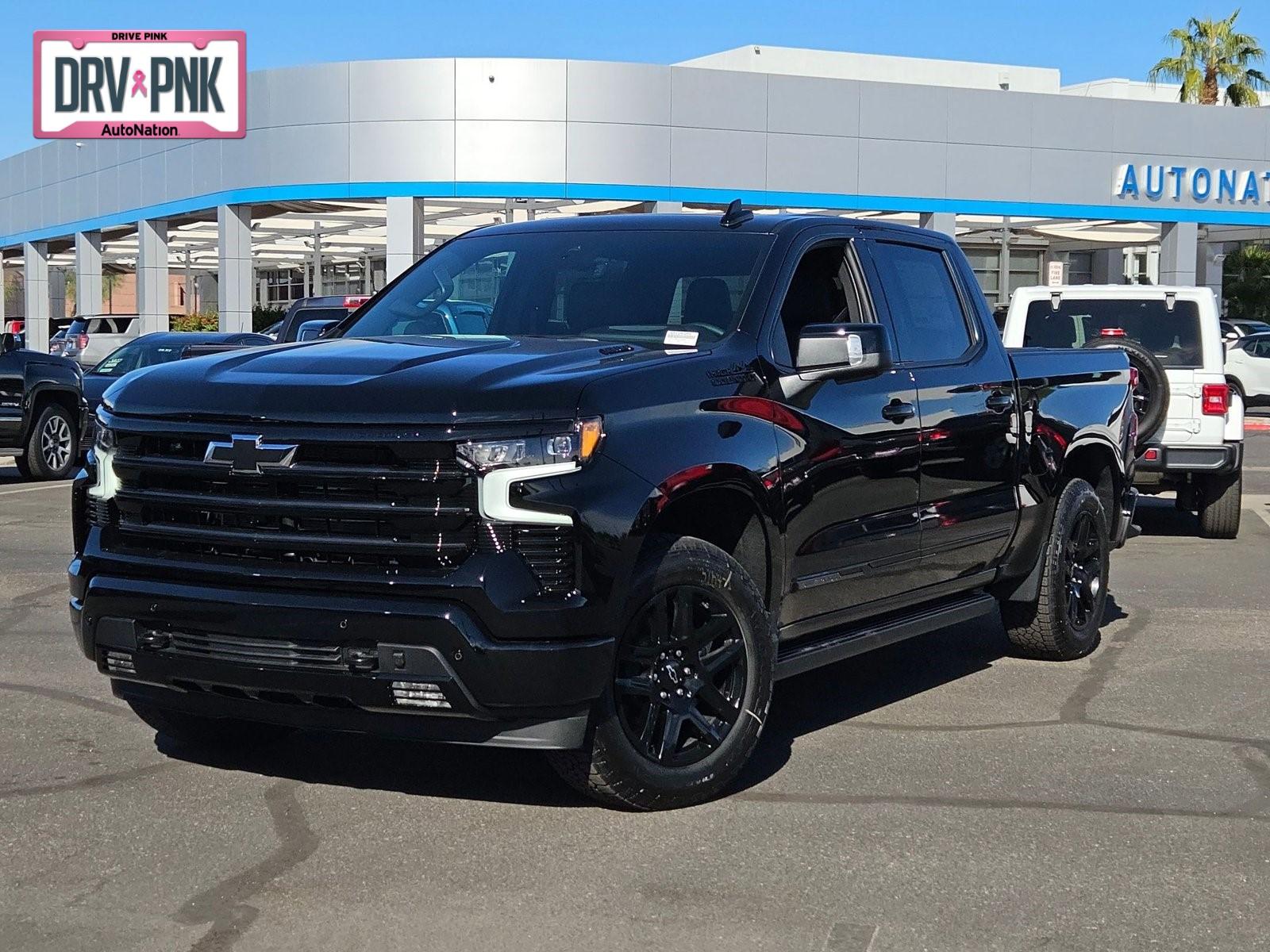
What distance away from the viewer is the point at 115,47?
1515 inches

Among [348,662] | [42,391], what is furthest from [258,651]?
[42,391]

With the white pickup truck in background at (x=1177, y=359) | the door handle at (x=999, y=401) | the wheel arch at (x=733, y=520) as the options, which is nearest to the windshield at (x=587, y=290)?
the wheel arch at (x=733, y=520)

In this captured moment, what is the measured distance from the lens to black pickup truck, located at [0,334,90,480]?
684 inches

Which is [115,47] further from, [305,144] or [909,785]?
[909,785]

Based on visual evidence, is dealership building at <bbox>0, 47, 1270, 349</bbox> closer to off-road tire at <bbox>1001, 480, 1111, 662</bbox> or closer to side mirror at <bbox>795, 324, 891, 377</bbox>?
off-road tire at <bbox>1001, 480, 1111, 662</bbox>

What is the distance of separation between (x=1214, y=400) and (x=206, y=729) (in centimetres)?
A: 893

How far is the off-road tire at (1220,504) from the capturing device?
43.0 ft

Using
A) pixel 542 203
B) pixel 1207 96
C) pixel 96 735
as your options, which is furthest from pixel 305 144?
pixel 1207 96

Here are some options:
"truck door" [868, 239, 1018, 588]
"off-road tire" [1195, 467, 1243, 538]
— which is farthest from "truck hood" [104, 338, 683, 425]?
"off-road tire" [1195, 467, 1243, 538]

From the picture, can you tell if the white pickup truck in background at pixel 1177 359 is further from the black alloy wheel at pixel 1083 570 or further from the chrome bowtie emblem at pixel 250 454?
the chrome bowtie emblem at pixel 250 454

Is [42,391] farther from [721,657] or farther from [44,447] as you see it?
[721,657]

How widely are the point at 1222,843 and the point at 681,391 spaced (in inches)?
83.9

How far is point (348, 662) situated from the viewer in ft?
16.1

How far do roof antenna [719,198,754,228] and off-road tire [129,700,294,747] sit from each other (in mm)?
2481
